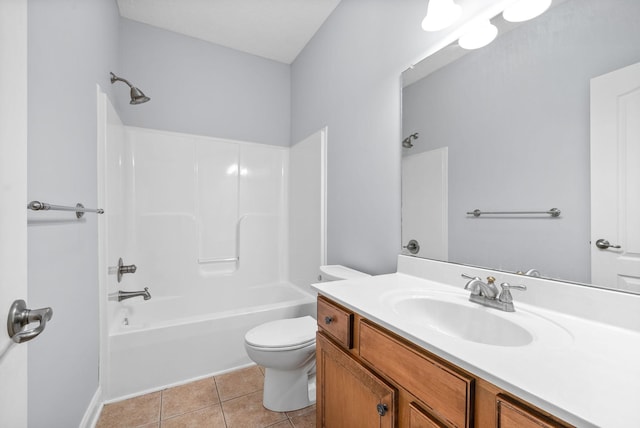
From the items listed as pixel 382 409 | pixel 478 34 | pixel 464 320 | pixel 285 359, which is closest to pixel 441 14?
pixel 478 34

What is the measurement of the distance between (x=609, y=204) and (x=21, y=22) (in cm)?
151

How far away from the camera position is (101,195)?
1.60 meters

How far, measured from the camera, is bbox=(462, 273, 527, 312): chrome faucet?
90cm

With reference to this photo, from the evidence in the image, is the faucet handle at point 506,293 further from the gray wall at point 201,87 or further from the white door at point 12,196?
the gray wall at point 201,87

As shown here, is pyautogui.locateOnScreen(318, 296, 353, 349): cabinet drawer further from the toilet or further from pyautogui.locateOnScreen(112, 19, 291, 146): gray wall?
pyautogui.locateOnScreen(112, 19, 291, 146): gray wall

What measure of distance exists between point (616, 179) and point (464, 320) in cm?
61

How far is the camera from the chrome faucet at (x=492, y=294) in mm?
901

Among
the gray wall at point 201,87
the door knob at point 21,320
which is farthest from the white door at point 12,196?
the gray wall at point 201,87

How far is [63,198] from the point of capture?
1.13 metres

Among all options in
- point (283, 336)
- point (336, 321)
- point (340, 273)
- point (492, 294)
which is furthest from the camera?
point (340, 273)

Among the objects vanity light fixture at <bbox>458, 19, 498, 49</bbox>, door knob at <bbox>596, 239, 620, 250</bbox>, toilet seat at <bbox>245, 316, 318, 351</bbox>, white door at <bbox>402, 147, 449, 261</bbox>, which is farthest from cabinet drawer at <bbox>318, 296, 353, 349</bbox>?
vanity light fixture at <bbox>458, 19, 498, 49</bbox>

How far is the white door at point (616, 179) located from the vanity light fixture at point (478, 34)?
0.43 metres

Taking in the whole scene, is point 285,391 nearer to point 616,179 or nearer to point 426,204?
point 426,204

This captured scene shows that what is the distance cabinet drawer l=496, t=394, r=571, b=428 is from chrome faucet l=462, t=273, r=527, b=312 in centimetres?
44
